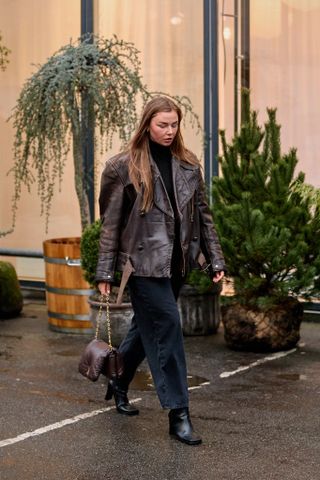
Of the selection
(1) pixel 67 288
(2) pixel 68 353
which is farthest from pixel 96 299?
(1) pixel 67 288

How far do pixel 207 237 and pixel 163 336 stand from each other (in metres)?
0.68

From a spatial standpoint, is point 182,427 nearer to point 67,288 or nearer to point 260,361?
point 260,361

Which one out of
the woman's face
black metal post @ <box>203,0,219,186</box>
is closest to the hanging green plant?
black metal post @ <box>203,0,219,186</box>

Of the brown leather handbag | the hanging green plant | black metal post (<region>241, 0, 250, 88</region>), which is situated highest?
black metal post (<region>241, 0, 250, 88</region>)

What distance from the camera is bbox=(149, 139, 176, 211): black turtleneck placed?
18.9 ft

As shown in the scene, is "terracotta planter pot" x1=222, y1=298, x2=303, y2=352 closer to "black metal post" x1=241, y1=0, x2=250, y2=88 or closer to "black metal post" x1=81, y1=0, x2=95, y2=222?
"black metal post" x1=81, y1=0, x2=95, y2=222

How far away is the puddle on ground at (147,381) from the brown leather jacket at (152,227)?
56.3 inches

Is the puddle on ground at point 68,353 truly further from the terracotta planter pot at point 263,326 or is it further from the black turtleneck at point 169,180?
the black turtleneck at point 169,180

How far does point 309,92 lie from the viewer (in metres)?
9.77

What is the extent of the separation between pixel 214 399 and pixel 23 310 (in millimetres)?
4413

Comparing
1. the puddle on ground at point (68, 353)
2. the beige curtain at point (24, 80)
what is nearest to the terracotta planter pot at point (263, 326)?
the puddle on ground at point (68, 353)

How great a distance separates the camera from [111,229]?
580 centimetres

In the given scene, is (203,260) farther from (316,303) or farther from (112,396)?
(316,303)

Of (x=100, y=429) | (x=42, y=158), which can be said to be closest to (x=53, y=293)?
(x=42, y=158)
